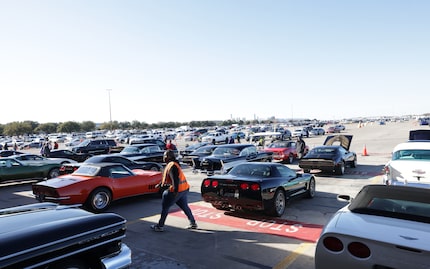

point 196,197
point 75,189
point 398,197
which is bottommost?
point 196,197

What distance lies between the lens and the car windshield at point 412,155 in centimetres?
871

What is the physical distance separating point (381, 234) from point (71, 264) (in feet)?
10.2

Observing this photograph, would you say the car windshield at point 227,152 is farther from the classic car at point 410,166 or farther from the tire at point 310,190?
the classic car at point 410,166

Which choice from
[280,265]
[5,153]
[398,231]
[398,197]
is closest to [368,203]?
[398,197]

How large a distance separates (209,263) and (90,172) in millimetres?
5242

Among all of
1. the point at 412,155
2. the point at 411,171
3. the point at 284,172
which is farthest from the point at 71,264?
the point at 412,155

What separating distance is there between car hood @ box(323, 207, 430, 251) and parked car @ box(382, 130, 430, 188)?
5.00 meters

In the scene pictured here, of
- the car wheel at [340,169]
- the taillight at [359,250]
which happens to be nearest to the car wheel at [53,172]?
the car wheel at [340,169]

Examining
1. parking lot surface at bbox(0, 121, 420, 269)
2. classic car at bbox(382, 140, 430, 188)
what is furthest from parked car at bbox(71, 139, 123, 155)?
classic car at bbox(382, 140, 430, 188)

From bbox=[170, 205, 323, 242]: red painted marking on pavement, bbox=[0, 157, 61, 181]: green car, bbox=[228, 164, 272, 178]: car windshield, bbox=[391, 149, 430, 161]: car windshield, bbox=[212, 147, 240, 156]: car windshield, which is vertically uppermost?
bbox=[391, 149, 430, 161]: car windshield

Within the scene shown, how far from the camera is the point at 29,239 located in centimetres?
282

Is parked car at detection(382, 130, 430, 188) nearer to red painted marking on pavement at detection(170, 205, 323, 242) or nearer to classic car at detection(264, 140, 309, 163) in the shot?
red painted marking on pavement at detection(170, 205, 323, 242)

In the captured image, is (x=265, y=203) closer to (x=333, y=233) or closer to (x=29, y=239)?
(x=333, y=233)

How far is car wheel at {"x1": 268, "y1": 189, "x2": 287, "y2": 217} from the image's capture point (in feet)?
A: 23.5
